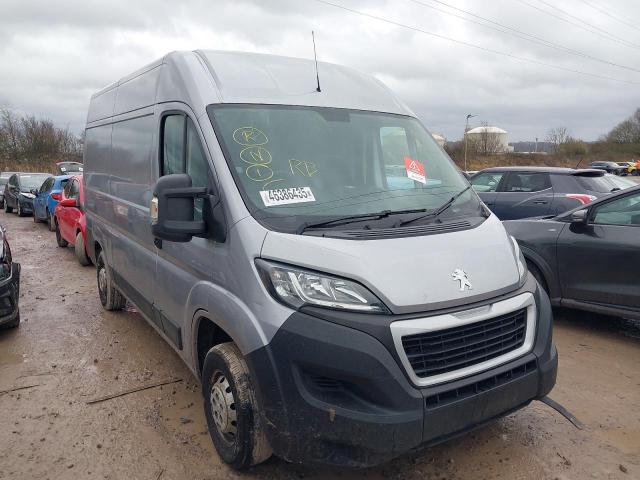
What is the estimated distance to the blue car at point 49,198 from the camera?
1270 cm

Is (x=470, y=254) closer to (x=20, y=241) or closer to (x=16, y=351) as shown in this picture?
(x=16, y=351)

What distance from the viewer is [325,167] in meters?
3.13

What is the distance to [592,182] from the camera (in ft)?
27.6

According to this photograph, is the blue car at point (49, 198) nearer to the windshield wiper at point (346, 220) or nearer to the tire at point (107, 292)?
the tire at point (107, 292)

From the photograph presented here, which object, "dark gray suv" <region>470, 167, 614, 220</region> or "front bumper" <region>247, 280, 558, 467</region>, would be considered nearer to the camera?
"front bumper" <region>247, 280, 558, 467</region>

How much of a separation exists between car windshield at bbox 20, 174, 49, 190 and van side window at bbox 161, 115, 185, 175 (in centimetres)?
1700

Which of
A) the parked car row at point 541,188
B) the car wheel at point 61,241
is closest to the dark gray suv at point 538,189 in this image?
the parked car row at point 541,188

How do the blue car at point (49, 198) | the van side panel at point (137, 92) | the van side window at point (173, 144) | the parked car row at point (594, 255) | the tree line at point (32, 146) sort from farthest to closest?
the tree line at point (32, 146)
the blue car at point (49, 198)
the parked car row at point (594, 255)
the van side panel at point (137, 92)
the van side window at point (173, 144)

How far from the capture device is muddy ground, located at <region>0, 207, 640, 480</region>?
3.04 metres

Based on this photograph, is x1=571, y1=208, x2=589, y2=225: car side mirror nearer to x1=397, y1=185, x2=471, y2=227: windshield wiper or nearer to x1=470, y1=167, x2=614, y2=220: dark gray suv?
x1=397, y1=185, x2=471, y2=227: windshield wiper

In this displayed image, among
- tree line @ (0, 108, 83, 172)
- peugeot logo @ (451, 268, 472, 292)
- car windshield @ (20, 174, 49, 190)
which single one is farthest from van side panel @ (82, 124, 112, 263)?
tree line @ (0, 108, 83, 172)

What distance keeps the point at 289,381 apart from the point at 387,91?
98.9 inches

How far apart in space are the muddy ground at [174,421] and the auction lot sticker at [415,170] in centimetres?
170

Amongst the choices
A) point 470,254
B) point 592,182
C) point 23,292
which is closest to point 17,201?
point 23,292
